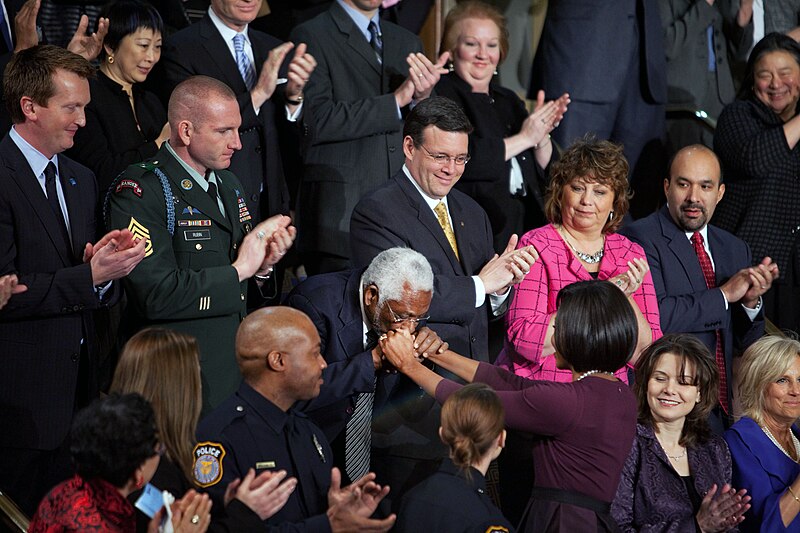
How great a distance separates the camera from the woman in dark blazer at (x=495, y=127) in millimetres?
5418

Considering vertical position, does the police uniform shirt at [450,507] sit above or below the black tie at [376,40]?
below

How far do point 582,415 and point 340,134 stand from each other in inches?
80.2

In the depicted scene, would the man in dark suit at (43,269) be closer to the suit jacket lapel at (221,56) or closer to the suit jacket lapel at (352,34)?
the suit jacket lapel at (221,56)

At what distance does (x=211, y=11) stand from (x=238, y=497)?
2.65 m

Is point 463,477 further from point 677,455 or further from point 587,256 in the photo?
point 587,256

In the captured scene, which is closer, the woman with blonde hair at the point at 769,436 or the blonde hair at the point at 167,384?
the blonde hair at the point at 167,384

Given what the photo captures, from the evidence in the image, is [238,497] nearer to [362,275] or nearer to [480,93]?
[362,275]

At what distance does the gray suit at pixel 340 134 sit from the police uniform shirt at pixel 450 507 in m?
2.02

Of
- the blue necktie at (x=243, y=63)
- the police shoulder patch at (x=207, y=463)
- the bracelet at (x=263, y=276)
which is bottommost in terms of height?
the police shoulder patch at (x=207, y=463)

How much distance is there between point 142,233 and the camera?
158 inches

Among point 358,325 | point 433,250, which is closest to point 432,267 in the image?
point 433,250

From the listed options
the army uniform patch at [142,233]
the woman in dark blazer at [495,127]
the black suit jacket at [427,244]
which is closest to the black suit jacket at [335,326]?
the black suit jacket at [427,244]

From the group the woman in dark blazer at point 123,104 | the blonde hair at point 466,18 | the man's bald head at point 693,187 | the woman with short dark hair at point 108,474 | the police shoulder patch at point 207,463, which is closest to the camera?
the woman with short dark hair at point 108,474

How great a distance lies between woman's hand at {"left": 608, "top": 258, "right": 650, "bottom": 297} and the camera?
4.54 m
